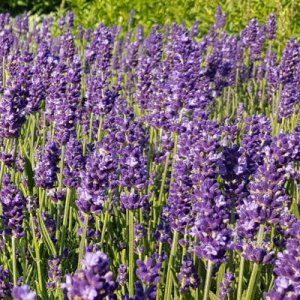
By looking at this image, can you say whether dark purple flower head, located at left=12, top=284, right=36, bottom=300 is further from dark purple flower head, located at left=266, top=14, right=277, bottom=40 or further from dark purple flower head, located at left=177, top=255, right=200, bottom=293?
dark purple flower head, located at left=266, top=14, right=277, bottom=40

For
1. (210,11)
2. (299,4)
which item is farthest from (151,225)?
(210,11)

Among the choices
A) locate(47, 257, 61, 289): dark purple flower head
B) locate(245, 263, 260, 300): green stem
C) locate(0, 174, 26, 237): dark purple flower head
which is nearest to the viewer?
locate(245, 263, 260, 300): green stem

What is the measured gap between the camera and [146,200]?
300 cm

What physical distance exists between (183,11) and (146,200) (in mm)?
6875

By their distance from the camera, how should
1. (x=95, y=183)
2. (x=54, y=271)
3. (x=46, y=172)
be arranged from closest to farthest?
1. (x=95, y=183)
2. (x=54, y=271)
3. (x=46, y=172)

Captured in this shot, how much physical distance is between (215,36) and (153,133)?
3.27 metres

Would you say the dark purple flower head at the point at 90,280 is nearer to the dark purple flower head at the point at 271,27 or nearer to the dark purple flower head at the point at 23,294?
the dark purple flower head at the point at 23,294

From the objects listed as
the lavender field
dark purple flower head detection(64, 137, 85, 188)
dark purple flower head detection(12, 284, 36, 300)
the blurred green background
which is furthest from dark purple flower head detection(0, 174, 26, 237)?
the blurred green background

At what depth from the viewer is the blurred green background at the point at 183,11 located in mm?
8086

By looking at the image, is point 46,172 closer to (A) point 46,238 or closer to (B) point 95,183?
(A) point 46,238

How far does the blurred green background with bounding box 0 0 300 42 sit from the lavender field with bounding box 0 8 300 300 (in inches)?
132

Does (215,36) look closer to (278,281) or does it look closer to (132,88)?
(132,88)

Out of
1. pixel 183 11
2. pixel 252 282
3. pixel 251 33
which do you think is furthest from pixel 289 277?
pixel 183 11

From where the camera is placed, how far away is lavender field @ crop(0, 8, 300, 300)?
208cm
